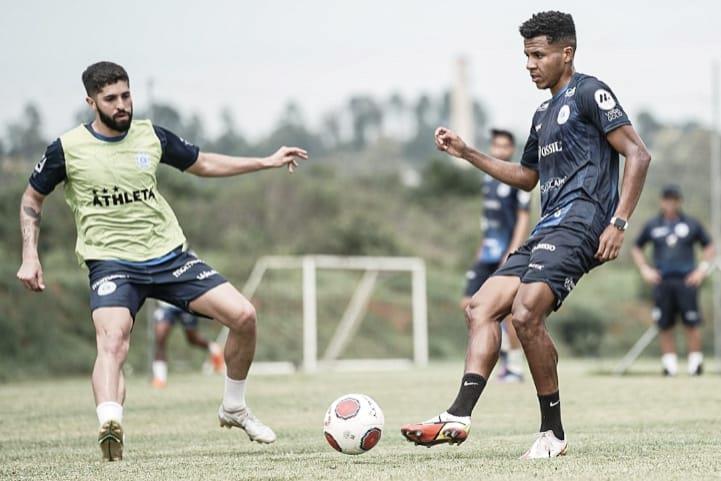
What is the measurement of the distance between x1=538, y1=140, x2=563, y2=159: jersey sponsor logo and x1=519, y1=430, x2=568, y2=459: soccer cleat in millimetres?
1419

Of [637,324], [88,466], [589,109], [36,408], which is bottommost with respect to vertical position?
[637,324]

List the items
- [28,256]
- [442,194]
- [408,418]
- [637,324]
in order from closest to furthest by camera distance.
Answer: [28,256] → [408,418] → [637,324] → [442,194]

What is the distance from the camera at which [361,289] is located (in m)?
22.4

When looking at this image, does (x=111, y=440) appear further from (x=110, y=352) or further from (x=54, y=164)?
(x=54, y=164)

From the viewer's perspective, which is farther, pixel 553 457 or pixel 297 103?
pixel 297 103

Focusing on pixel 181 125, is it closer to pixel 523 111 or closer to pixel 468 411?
pixel 523 111

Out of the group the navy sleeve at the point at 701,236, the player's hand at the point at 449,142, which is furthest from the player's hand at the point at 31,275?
the navy sleeve at the point at 701,236

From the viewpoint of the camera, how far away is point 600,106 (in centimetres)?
613

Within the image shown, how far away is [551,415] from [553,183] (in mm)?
1181

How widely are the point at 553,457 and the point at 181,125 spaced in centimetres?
1351

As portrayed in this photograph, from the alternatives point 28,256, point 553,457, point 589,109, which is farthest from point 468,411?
point 28,256

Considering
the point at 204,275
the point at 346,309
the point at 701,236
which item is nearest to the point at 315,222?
the point at 346,309

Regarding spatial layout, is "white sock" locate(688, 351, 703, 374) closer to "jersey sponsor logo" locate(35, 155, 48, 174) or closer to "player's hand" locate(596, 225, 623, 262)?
"player's hand" locate(596, 225, 623, 262)

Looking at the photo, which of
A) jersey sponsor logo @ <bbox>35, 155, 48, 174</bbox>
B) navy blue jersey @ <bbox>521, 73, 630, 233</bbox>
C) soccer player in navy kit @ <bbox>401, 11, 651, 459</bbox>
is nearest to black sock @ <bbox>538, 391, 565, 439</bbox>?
soccer player in navy kit @ <bbox>401, 11, 651, 459</bbox>
